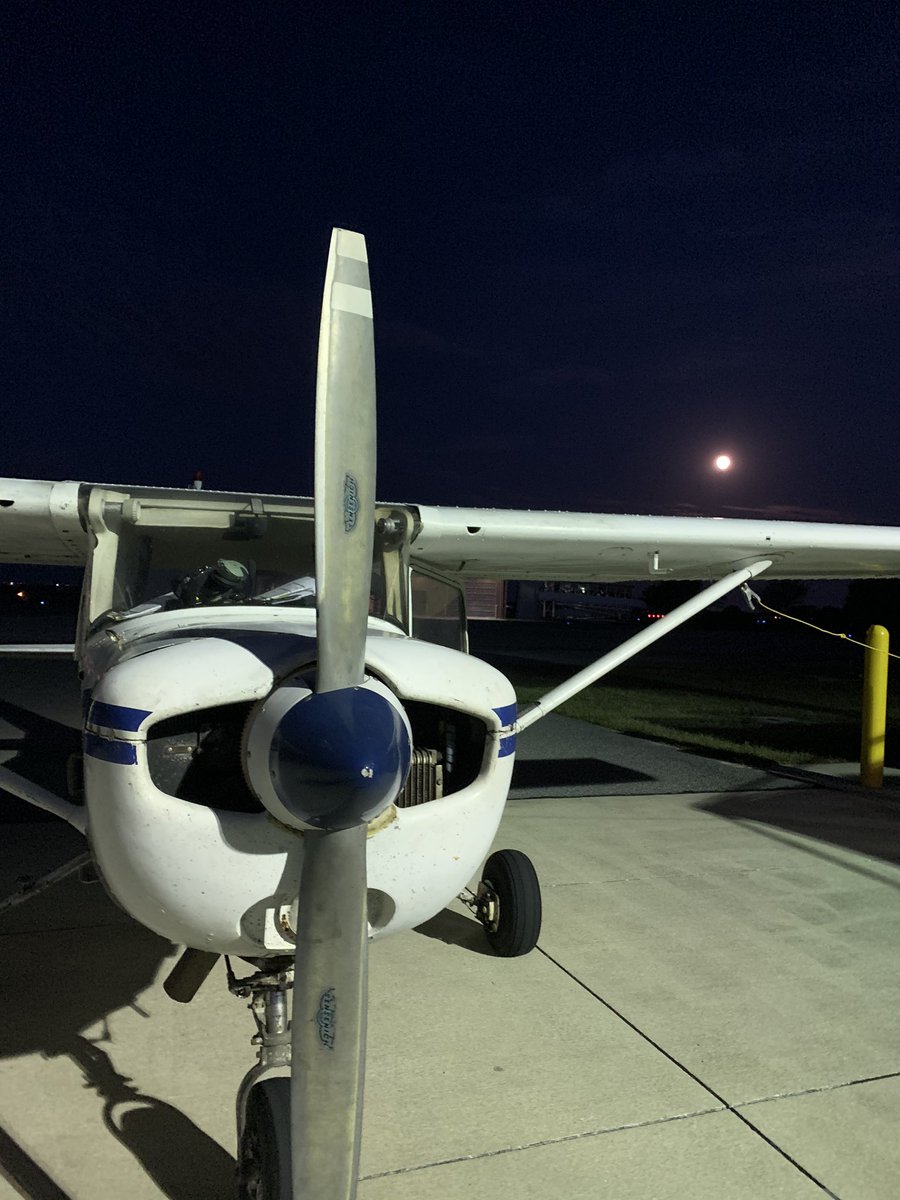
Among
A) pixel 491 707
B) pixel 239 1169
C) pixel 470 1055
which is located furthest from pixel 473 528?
pixel 239 1169

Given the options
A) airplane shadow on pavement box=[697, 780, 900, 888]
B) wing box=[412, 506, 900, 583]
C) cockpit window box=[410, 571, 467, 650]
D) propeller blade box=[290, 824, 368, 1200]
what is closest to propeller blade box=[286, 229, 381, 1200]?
propeller blade box=[290, 824, 368, 1200]

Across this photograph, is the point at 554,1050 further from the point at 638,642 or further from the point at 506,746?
the point at 638,642

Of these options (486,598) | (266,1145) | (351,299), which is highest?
(351,299)

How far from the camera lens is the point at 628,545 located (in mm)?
5078

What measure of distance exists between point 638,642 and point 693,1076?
2398 millimetres

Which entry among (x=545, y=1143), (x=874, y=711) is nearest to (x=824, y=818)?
(x=874, y=711)

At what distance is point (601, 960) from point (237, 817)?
7.88ft

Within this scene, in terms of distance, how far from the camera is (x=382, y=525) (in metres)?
3.62

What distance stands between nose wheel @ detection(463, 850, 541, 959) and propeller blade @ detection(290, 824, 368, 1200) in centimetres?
189

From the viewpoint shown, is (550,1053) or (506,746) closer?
(506,746)

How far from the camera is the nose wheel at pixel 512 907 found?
392cm

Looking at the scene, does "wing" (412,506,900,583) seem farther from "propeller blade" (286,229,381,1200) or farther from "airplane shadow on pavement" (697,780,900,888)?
"airplane shadow on pavement" (697,780,900,888)

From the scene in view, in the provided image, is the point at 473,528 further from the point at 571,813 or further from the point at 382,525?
the point at 571,813

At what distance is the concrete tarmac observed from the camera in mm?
2498
